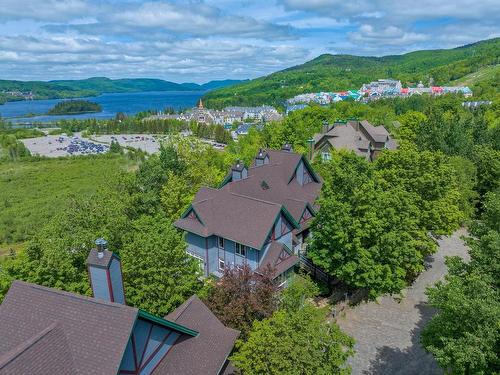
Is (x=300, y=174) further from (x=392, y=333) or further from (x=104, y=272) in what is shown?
(x=104, y=272)

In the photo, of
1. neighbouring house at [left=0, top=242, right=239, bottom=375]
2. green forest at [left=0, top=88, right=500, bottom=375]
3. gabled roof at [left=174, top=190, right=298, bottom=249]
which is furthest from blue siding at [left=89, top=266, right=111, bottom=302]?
gabled roof at [left=174, top=190, right=298, bottom=249]

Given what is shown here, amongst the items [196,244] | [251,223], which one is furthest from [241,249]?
[196,244]

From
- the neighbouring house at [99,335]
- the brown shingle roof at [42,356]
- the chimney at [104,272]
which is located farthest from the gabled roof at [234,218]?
the brown shingle roof at [42,356]

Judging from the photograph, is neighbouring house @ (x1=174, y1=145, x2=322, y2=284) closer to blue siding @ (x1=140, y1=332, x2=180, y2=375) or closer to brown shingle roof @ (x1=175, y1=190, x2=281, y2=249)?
brown shingle roof @ (x1=175, y1=190, x2=281, y2=249)

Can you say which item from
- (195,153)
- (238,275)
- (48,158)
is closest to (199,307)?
(238,275)

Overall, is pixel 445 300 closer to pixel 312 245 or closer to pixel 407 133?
pixel 312 245

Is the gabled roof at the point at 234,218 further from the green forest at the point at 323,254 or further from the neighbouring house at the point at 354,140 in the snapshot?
the neighbouring house at the point at 354,140
